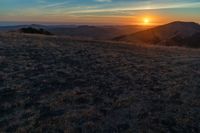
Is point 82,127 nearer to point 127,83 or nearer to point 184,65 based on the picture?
point 127,83

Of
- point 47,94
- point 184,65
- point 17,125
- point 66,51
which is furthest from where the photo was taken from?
point 66,51

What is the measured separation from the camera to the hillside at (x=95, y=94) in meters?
6.68

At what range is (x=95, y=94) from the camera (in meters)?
8.62

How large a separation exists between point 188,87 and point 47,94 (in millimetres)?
5191

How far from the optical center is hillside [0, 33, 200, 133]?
263 inches

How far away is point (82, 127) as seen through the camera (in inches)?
254

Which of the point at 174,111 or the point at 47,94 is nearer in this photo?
the point at 174,111

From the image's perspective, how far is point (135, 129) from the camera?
6492 millimetres

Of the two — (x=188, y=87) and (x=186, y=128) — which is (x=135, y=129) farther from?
(x=188, y=87)

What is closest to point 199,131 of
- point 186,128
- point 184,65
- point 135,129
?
point 186,128

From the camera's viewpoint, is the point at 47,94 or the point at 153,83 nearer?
the point at 47,94

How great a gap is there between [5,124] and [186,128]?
15.0 feet

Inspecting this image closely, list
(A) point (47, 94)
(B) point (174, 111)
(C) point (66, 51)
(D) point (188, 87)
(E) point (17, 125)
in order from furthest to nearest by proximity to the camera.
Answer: (C) point (66, 51), (D) point (188, 87), (A) point (47, 94), (B) point (174, 111), (E) point (17, 125)

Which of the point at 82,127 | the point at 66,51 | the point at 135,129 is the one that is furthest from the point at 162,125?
the point at 66,51
